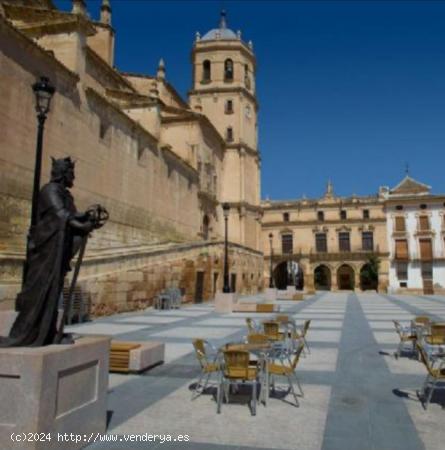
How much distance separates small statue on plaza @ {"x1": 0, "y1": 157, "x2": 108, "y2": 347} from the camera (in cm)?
350

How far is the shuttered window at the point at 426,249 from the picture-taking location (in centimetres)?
4772

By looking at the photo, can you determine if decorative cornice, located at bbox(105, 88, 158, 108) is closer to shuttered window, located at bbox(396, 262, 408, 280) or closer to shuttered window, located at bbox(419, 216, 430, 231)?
shuttered window, located at bbox(396, 262, 408, 280)

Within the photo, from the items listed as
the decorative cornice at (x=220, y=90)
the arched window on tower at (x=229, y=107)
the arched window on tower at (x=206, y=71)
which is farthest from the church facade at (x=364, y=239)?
the arched window on tower at (x=206, y=71)

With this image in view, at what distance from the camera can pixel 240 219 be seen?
38281 millimetres

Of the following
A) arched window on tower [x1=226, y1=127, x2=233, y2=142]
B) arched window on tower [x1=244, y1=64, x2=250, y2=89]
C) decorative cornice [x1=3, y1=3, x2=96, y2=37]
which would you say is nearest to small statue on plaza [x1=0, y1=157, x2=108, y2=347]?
decorative cornice [x1=3, y1=3, x2=96, y2=37]

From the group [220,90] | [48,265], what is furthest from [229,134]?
[48,265]

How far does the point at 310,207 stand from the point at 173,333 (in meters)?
45.5

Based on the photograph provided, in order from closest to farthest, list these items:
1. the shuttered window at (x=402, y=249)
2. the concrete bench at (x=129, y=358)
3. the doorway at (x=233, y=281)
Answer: the concrete bench at (x=129, y=358) < the doorway at (x=233, y=281) < the shuttered window at (x=402, y=249)

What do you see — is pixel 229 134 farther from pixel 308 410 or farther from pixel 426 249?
pixel 308 410

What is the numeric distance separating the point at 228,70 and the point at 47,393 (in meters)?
39.8

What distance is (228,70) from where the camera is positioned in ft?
131

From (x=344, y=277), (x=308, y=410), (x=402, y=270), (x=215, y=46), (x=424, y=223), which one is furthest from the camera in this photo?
(x=344, y=277)

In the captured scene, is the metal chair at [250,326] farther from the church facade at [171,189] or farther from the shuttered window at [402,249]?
the shuttered window at [402,249]

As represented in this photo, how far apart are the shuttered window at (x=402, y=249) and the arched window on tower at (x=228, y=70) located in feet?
88.0
